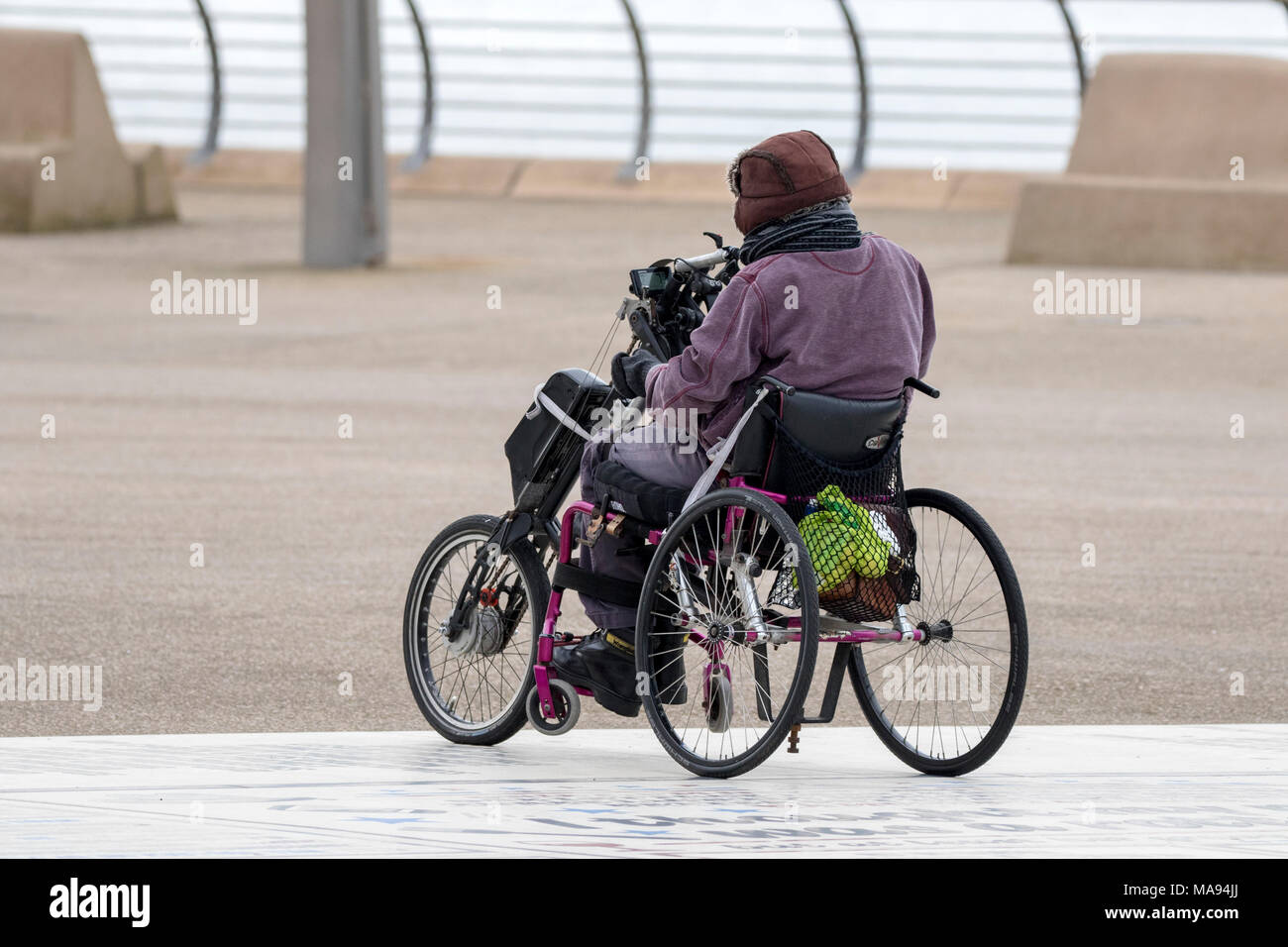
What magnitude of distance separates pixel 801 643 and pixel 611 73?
1260 inches

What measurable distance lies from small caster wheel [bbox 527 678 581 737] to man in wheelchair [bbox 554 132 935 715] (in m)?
0.62

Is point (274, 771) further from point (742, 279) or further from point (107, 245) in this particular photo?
point (107, 245)

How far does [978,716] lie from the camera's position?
6.54m

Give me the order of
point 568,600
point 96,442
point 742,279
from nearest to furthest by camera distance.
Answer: point 742,279 → point 568,600 → point 96,442

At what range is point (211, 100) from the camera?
37562 millimetres

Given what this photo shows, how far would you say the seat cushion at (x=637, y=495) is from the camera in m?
5.51

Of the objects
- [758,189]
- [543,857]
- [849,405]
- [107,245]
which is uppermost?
[107,245]

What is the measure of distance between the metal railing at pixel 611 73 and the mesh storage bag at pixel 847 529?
29.3m

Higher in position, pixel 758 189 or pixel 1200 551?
pixel 758 189

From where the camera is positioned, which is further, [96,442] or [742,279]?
[96,442]

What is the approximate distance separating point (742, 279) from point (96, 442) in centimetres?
893

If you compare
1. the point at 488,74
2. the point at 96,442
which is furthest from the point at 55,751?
the point at 488,74
